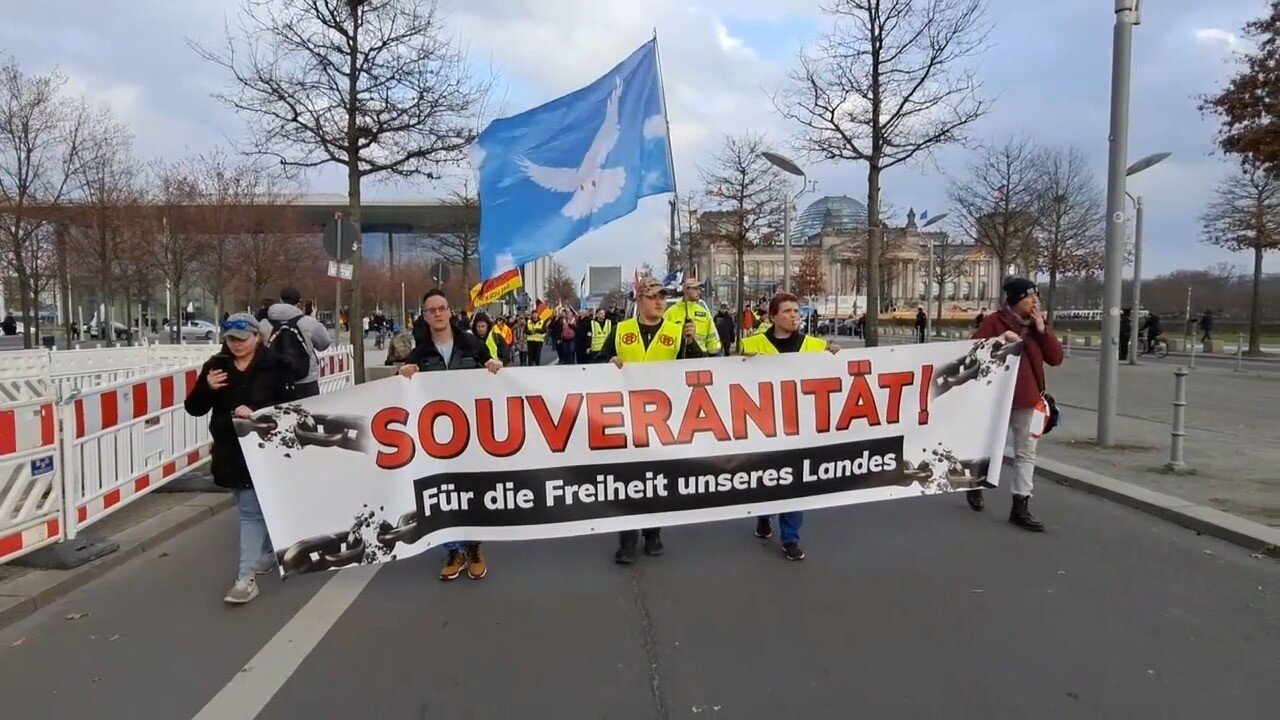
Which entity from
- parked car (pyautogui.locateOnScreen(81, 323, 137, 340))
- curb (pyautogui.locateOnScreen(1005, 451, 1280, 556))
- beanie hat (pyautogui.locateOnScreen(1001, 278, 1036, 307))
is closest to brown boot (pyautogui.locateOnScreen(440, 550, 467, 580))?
beanie hat (pyautogui.locateOnScreen(1001, 278, 1036, 307))

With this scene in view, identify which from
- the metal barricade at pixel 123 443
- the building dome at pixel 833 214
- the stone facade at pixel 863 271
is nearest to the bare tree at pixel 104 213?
the metal barricade at pixel 123 443

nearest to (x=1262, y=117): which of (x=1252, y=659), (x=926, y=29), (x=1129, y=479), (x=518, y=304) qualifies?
(x=926, y=29)

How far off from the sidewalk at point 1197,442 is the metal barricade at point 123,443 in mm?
8586

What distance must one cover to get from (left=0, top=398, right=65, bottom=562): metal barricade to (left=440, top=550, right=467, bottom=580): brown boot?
104 inches

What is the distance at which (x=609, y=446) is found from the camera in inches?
207

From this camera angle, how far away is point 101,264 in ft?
77.9

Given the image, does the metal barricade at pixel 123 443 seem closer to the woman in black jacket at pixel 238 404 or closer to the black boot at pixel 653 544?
the woman in black jacket at pixel 238 404

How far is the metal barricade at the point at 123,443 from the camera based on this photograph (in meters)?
5.74

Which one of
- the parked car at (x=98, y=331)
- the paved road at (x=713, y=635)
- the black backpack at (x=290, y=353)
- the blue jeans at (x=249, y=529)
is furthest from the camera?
the parked car at (x=98, y=331)

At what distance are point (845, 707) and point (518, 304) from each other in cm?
3417

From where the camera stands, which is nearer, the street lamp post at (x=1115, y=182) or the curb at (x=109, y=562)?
the curb at (x=109, y=562)

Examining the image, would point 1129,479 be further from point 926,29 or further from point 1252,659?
point 926,29

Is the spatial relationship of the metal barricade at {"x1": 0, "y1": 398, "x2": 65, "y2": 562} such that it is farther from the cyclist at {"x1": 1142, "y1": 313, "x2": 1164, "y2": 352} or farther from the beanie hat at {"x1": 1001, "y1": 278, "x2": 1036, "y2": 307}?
the cyclist at {"x1": 1142, "y1": 313, "x2": 1164, "y2": 352}

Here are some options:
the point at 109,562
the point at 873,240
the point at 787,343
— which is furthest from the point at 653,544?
the point at 873,240
